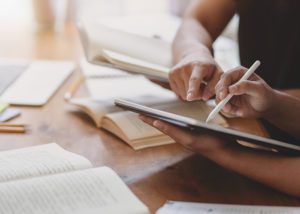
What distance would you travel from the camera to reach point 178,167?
888mm

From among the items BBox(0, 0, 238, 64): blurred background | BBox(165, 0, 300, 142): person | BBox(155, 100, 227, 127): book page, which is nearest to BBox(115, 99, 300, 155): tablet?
BBox(155, 100, 227, 127): book page

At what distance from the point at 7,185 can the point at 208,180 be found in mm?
324

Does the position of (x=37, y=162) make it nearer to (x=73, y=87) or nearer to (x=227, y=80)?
(x=227, y=80)

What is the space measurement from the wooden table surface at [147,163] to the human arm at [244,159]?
0.02 metres

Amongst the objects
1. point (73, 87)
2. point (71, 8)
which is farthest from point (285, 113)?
point (71, 8)

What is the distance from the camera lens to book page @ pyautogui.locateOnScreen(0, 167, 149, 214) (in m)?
0.69

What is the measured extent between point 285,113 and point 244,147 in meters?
0.13

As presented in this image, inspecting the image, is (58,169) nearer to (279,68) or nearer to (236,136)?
(236,136)

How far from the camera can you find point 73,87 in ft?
4.13

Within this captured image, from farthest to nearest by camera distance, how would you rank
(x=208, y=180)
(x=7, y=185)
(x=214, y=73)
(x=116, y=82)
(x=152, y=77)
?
1. (x=116, y=82)
2. (x=152, y=77)
3. (x=214, y=73)
4. (x=208, y=180)
5. (x=7, y=185)

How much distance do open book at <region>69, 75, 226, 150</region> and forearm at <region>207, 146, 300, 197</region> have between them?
0.17m

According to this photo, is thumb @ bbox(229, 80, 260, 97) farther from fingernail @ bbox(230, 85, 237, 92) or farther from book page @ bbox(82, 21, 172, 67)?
book page @ bbox(82, 21, 172, 67)

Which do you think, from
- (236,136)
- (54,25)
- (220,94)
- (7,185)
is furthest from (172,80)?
(54,25)

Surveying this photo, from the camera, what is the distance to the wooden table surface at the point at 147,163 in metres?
0.80
